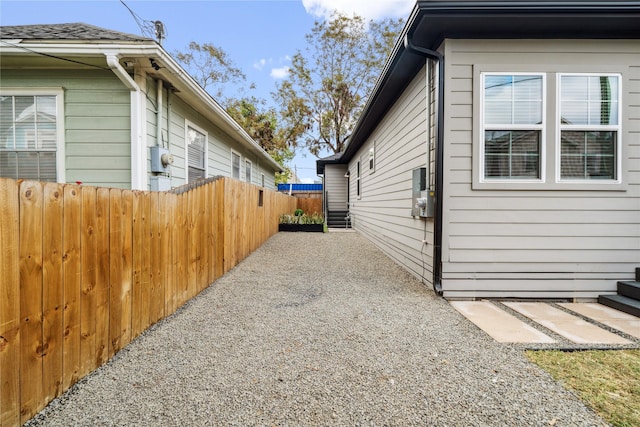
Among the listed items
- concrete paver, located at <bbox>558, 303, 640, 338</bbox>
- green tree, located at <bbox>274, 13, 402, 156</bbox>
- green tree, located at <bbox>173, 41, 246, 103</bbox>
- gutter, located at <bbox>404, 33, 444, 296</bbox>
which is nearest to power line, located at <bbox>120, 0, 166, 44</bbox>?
gutter, located at <bbox>404, 33, 444, 296</bbox>

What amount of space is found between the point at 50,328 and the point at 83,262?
404 millimetres

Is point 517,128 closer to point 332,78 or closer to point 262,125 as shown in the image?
point 332,78

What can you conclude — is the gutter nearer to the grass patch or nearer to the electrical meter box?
the grass patch

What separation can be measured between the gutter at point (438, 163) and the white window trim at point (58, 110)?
472cm

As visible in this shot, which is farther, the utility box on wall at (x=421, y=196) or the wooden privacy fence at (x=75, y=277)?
the utility box on wall at (x=421, y=196)

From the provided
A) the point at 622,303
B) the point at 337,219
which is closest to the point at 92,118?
the point at 622,303

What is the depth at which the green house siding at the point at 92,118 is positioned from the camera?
412cm

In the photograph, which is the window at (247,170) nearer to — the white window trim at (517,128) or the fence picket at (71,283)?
the white window trim at (517,128)

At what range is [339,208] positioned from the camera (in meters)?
14.0

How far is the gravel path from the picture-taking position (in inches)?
62.5

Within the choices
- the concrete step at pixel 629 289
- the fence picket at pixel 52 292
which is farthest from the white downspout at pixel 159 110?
the concrete step at pixel 629 289

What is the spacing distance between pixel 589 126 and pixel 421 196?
6.66 ft

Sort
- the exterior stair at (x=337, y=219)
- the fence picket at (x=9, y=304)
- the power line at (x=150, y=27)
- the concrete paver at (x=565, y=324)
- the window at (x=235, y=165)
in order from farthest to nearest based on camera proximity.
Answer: the exterior stair at (x=337, y=219) < the window at (x=235, y=165) < the power line at (x=150, y=27) < the concrete paver at (x=565, y=324) < the fence picket at (x=9, y=304)

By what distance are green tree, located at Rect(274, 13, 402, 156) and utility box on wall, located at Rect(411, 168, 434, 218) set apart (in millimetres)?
15982
